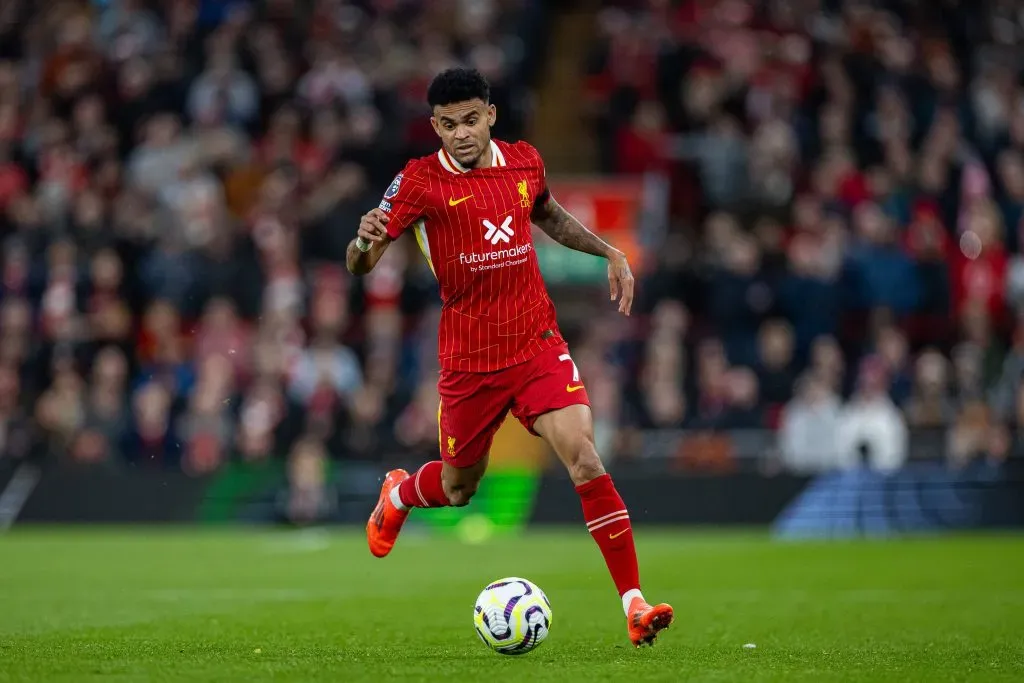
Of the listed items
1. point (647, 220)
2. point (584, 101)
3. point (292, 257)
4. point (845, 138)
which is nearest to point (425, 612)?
point (292, 257)

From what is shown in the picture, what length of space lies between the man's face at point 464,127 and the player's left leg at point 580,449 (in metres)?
1.09

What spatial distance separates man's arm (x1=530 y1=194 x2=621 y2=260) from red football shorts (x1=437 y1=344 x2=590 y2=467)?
630 millimetres

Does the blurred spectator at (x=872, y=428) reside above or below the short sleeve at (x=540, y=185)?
below

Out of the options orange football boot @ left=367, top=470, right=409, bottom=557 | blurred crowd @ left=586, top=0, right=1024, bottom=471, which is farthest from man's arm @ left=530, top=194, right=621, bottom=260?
blurred crowd @ left=586, top=0, right=1024, bottom=471

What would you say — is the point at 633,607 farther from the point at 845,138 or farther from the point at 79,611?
the point at 845,138

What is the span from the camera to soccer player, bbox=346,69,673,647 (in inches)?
323

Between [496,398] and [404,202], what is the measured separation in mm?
1129

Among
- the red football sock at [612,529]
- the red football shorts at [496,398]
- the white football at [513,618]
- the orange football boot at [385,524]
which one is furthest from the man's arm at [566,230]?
the white football at [513,618]

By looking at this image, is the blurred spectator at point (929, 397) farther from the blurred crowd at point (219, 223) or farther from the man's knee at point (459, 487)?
the man's knee at point (459, 487)

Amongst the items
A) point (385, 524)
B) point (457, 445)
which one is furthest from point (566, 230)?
point (385, 524)

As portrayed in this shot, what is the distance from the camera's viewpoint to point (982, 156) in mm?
21891

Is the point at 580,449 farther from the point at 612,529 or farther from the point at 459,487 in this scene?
the point at 459,487

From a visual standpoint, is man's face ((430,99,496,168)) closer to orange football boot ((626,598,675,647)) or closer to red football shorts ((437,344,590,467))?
red football shorts ((437,344,590,467))

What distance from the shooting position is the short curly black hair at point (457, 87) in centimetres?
817
